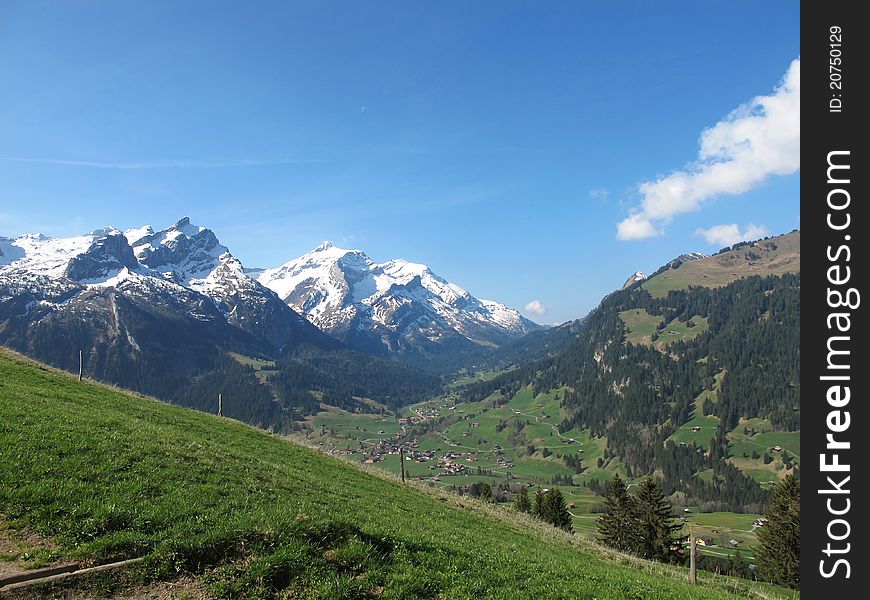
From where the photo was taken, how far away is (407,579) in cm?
1386

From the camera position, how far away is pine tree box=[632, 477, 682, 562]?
7362 centimetres

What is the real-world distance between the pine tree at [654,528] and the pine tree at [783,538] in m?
12.5

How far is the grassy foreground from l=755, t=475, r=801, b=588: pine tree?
61956 mm
